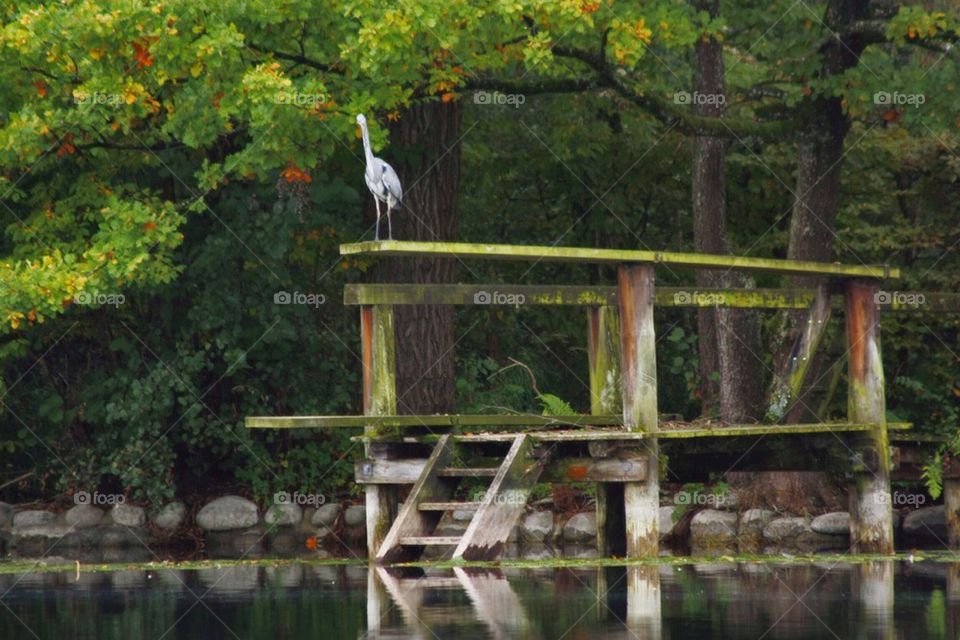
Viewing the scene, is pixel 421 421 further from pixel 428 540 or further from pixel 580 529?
pixel 580 529

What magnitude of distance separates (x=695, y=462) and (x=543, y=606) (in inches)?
223

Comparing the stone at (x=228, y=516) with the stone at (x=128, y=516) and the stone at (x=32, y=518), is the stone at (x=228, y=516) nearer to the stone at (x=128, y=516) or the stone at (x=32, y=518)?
the stone at (x=128, y=516)

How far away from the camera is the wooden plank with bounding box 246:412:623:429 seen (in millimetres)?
16094

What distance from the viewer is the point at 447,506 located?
50.9 feet

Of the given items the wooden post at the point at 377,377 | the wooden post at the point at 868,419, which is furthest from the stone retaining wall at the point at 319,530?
the wooden post at the point at 377,377

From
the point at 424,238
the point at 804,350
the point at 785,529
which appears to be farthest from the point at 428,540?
the point at 424,238

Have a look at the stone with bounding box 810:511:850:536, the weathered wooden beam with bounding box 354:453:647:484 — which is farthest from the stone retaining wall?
the weathered wooden beam with bounding box 354:453:647:484

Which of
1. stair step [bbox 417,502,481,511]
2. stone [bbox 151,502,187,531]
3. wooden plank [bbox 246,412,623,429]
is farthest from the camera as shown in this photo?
stone [bbox 151,502,187,531]

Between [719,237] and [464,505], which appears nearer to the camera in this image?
[464,505]

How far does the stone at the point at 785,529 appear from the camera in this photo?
20.2 m

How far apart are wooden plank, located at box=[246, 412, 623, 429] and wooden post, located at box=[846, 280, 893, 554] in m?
2.13

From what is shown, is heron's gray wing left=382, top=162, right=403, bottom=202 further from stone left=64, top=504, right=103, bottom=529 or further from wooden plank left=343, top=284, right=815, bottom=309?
stone left=64, top=504, right=103, bottom=529

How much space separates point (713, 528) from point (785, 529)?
0.74m

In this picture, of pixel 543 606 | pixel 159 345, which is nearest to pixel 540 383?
pixel 159 345
